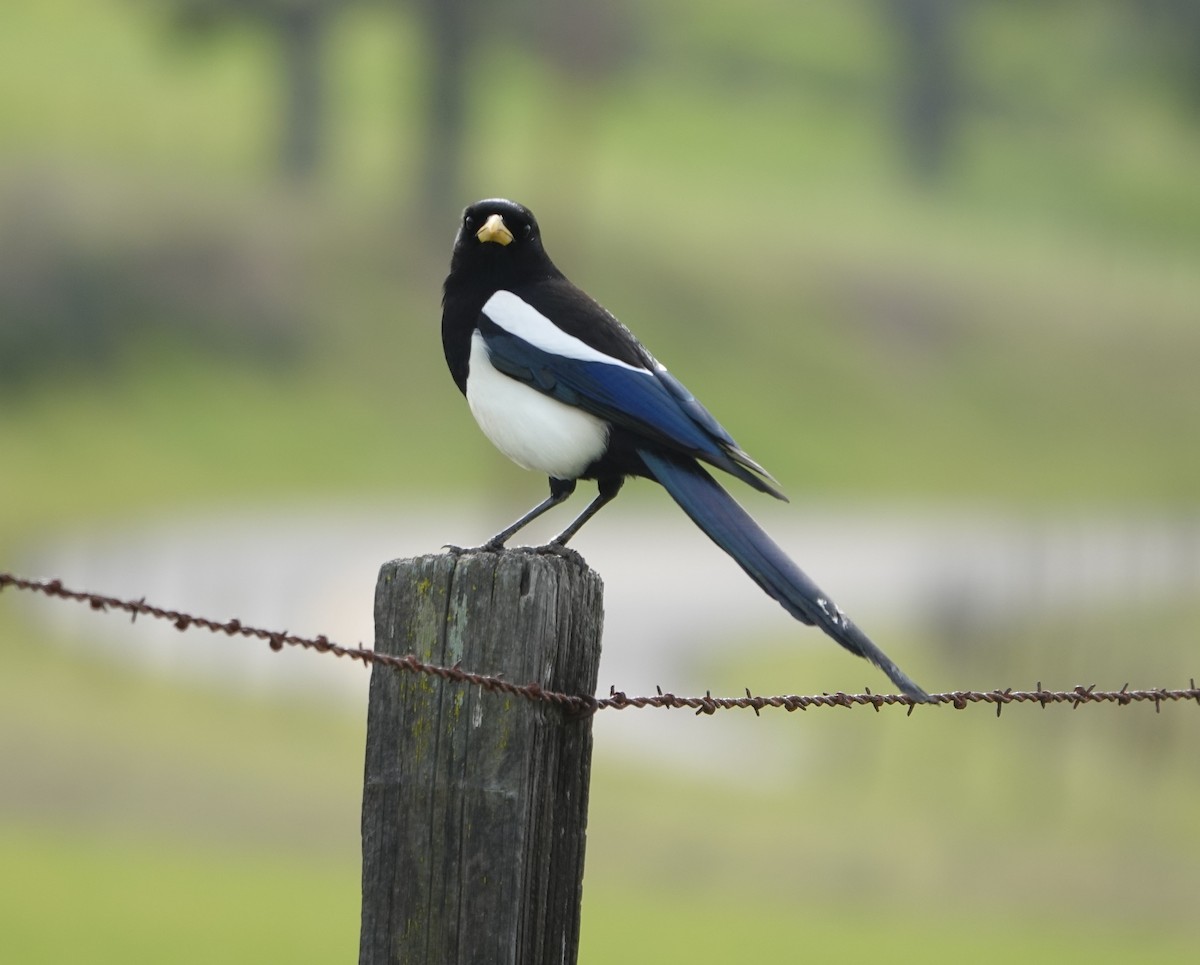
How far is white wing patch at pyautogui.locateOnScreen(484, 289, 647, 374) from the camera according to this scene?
13.1ft

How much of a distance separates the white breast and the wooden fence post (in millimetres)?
1201

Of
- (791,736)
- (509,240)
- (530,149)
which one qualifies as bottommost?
(509,240)

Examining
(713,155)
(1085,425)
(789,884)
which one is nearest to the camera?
(789,884)

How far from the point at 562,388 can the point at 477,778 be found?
4.58 feet

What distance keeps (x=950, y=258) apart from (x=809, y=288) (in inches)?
369

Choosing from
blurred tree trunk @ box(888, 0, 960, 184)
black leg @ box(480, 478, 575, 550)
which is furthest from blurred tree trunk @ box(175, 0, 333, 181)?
black leg @ box(480, 478, 575, 550)

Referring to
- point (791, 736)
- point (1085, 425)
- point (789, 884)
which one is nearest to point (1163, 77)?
point (1085, 425)

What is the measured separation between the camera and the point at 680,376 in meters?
31.5

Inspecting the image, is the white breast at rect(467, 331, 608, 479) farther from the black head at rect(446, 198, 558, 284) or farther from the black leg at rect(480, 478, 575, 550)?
the black head at rect(446, 198, 558, 284)

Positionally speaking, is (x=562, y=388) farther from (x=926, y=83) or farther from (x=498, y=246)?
(x=926, y=83)

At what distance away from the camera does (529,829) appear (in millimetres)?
2688

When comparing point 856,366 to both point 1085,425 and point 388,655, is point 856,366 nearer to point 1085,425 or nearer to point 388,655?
point 1085,425

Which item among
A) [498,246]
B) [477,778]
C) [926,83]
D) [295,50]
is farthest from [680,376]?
[926,83]

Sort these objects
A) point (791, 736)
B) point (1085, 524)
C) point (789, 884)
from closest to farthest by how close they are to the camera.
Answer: point (789, 884) → point (791, 736) → point (1085, 524)
